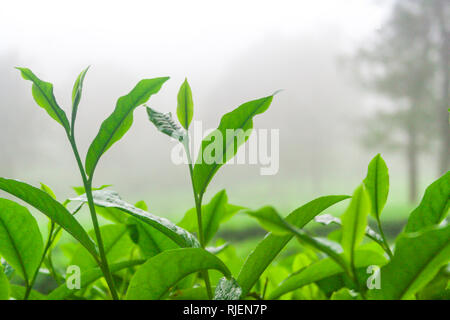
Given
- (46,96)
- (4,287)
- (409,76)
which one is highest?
(409,76)

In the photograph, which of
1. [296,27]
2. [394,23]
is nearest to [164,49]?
[296,27]

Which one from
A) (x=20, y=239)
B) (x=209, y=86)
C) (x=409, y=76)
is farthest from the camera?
(x=209, y=86)

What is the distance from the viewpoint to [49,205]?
18 cm

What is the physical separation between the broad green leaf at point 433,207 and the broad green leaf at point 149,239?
5.4 inches

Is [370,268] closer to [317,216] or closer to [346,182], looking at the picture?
[317,216]

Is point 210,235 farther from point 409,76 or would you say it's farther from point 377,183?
point 409,76

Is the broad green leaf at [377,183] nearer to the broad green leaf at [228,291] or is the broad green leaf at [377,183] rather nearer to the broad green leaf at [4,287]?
the broad green leaf at [228,291]

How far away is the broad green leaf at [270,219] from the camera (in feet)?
0.39

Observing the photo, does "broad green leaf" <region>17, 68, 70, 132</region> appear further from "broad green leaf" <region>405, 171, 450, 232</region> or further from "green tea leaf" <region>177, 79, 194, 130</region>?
"broad green leaf" <region>405, 171, 450, 232</region>

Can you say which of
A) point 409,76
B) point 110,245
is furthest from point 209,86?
point 110,245

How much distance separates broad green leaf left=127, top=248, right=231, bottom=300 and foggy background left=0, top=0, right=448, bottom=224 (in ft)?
12.5

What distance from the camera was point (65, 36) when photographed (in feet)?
14.6

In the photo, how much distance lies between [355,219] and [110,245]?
21 cm

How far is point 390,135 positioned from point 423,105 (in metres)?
0.52
